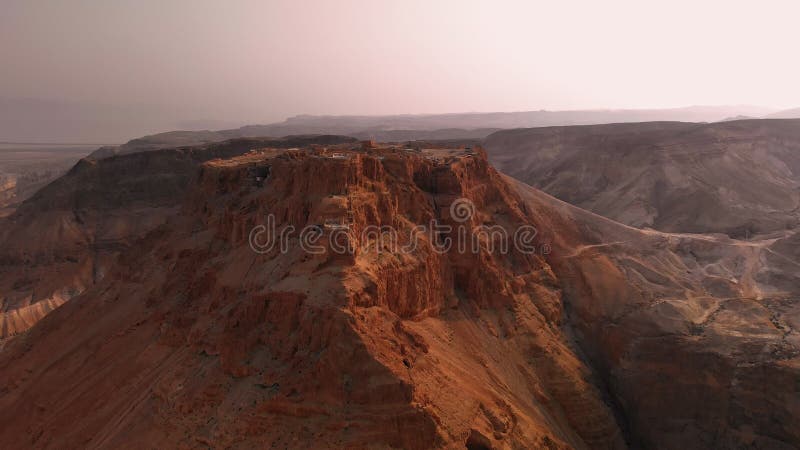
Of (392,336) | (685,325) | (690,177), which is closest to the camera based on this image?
(392,336)

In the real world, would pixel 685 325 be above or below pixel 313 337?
below

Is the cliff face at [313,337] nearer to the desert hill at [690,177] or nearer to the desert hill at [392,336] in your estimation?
the desert hill at [392,336]

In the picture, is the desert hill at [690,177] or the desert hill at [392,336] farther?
the desert hill at [690,177]

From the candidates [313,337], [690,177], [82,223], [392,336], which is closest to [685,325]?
[392,336]

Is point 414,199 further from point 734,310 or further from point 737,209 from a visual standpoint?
point 737,209

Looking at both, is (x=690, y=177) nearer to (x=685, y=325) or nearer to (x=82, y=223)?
(x=685, y=325)

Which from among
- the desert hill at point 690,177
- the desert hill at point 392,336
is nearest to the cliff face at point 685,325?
the desert hill at point 392,336
